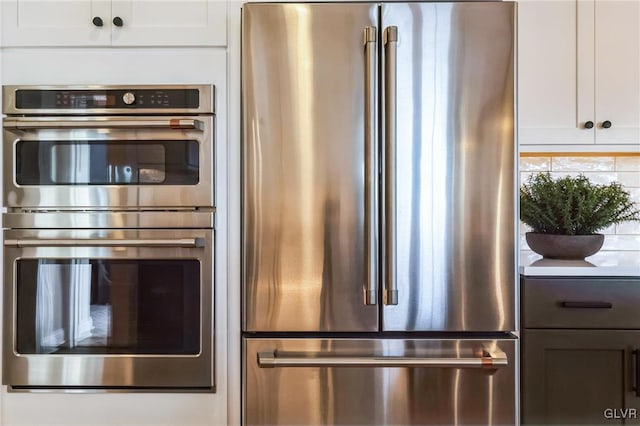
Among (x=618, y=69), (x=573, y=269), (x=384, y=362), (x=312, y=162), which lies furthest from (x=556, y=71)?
(x=384, y=362)

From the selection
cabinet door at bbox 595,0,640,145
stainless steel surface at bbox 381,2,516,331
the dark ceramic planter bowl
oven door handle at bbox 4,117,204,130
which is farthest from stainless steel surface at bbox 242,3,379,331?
cabinet door at bbox 595,0,640,145

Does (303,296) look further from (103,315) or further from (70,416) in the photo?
(70,416)

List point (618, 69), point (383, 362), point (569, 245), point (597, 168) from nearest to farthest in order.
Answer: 1. point (383, 362)
2. point (569, 245)
3. point (618, 69)
4. point (597, 168)

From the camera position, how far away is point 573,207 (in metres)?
1.67

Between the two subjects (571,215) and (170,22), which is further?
(571,215)

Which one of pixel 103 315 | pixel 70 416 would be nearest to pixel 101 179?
pixel 103 315

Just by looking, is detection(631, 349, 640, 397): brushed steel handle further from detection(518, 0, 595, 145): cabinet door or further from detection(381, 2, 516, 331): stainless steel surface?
detection(518, 0, 595, 145): cabinet door

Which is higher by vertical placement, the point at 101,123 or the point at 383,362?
the point at 101,123

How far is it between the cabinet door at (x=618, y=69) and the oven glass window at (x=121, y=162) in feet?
5.03

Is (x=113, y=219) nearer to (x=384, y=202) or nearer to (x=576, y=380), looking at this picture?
(x=384, y=202)

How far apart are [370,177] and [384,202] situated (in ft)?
0.26

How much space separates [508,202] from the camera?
1.34 m

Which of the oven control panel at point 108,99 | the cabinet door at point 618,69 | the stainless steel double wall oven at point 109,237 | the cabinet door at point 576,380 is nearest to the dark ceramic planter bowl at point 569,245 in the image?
the cabinet door at point 576,380

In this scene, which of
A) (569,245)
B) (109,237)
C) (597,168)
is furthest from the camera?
(597,168)
